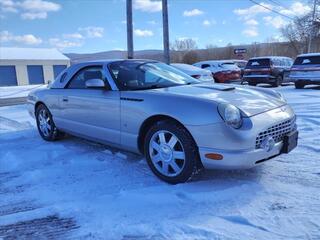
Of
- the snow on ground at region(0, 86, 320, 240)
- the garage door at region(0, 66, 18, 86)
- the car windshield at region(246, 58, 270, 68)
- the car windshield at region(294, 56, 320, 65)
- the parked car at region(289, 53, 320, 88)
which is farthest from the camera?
the garage door at region(0, 66, 18, 86)

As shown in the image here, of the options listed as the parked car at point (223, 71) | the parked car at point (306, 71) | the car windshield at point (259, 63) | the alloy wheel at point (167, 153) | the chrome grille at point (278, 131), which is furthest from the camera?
the parked car at point (223, 71)

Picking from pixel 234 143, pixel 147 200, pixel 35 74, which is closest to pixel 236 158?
pixel 234 143

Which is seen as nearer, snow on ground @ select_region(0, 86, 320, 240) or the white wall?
snow on ground @ select_region(0, 86, 320, 240)

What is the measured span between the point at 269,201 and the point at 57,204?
2.14 m

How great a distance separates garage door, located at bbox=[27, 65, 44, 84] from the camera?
37.8m

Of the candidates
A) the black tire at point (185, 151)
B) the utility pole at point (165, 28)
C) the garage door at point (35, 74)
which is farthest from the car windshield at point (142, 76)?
the garage door at point (35, 74)

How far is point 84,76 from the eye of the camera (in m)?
5.19

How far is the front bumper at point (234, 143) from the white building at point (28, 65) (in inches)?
1315

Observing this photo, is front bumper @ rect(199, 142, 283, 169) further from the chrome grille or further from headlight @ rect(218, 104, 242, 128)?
headlight @ rect(218, 104, 242, 128)

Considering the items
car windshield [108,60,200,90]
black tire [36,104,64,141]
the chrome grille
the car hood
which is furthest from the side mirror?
the chrome grille

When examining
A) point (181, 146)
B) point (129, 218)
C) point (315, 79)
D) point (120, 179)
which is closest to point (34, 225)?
point (129, 218)

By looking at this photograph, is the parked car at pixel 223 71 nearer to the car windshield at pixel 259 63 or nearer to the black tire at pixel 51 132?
the car windshield at pixel 259 63

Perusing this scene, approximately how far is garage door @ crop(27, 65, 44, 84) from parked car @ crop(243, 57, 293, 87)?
28.7 m

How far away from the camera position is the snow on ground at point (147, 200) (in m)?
2.80
